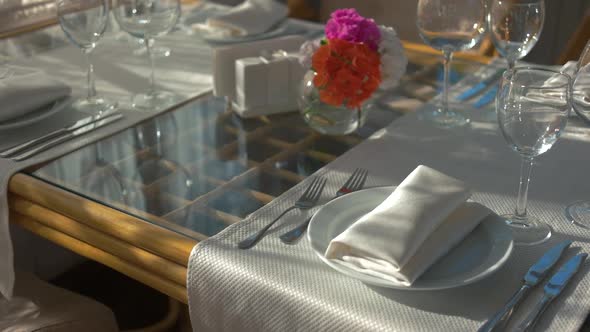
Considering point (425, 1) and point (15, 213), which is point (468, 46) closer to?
point (425, 1)

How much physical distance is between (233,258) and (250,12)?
93cm

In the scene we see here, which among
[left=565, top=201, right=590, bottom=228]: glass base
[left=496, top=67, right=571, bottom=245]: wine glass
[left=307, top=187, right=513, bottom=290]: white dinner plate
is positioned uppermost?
[left=496, top=67, right=571, bottom=245]: wine glass

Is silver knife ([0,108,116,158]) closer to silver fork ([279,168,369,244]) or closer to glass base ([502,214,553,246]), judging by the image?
silver fork ([279,168,369,244])

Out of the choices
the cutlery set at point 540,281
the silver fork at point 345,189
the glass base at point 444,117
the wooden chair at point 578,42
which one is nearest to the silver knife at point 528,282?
the cutlery set at point 540,281

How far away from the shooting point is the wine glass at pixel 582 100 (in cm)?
94

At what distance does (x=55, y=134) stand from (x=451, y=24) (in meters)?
0.69

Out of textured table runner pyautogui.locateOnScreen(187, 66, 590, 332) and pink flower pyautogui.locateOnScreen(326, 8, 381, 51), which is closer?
textured table runner pyautogui.locateOnScreen(187, 66, 590, 332)

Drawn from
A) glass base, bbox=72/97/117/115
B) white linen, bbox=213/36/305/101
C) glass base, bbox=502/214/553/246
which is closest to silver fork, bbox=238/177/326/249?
glass base, bbox=502/214/553/246

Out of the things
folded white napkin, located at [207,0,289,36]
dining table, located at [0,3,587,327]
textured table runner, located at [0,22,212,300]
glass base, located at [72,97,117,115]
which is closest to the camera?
dining table, located at [0,3,587,327]

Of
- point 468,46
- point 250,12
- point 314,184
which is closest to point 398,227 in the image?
point 314,184

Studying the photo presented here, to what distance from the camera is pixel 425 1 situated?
49.6 inches

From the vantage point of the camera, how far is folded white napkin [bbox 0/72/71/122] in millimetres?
1265

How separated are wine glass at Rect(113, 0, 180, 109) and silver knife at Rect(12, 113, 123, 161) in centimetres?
8

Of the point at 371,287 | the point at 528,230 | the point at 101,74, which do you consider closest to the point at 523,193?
the point at 528,230
